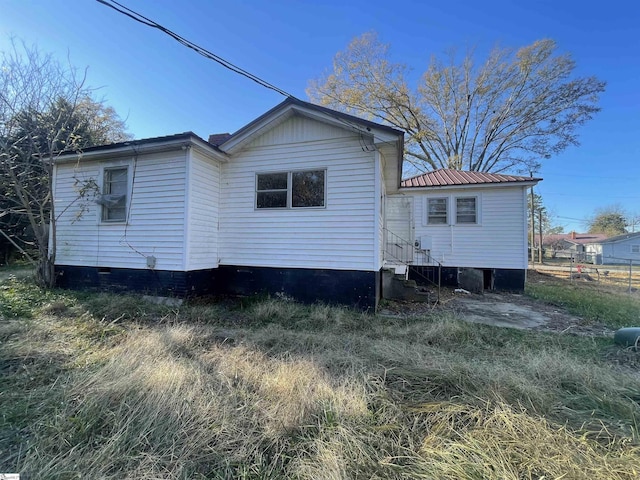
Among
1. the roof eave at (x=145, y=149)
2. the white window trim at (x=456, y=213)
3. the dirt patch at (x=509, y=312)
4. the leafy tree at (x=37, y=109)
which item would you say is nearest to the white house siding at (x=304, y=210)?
the roof eave at (x=145, y=149)

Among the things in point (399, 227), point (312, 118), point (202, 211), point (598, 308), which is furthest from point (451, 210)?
point (202, 211)

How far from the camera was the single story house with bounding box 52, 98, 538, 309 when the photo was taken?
21.2 ft

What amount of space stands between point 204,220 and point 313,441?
607cm

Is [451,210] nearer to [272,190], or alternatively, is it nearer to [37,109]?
[272,190]

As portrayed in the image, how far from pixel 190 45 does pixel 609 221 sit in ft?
261

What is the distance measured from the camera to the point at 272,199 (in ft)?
23.5

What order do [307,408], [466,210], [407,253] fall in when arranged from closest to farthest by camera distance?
1. [307,408]
2. [466,210]
3. [407,253]

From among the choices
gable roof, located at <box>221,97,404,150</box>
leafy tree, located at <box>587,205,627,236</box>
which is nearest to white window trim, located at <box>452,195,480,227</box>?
gable roof, located at <box>221,97,404,150</box>

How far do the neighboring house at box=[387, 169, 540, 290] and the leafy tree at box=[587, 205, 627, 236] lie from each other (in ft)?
214

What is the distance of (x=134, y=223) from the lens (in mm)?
7047

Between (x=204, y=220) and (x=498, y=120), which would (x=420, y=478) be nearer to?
(x=204, y=220)

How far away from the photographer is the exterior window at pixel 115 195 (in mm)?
7246

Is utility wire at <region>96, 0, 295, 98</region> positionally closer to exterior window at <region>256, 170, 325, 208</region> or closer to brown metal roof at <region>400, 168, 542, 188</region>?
exterior window at <region>256, 170, 325, 208</region>

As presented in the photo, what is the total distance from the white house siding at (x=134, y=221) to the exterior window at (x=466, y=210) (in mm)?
9261
